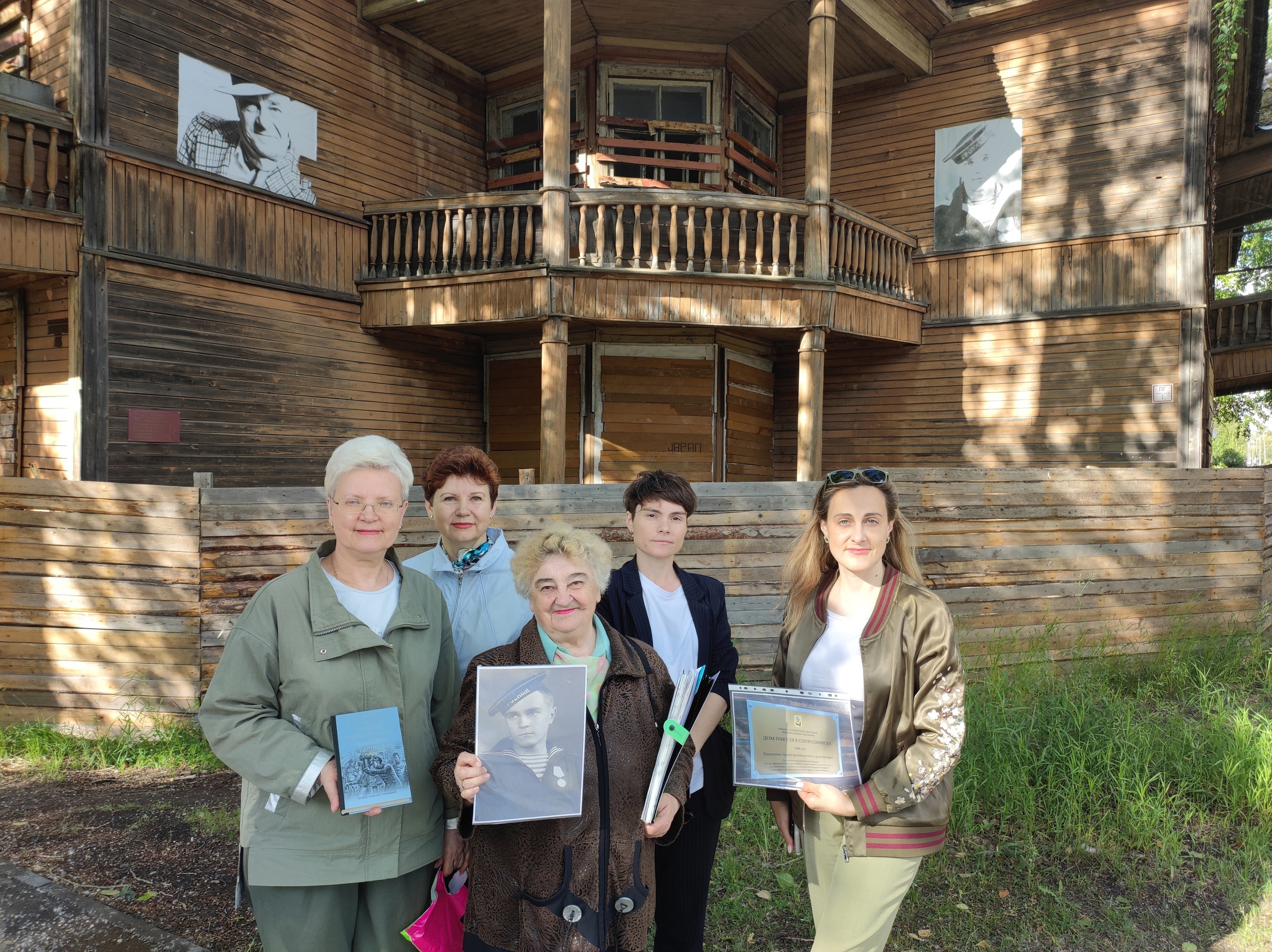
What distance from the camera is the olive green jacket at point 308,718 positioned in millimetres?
1944

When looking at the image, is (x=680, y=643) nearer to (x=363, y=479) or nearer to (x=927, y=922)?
(x=363, y=479)

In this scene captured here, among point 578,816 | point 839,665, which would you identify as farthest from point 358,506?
point 839,665

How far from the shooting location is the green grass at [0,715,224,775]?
16.5ft

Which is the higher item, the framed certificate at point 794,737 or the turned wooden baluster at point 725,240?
the turned wooden baluster at point 725,240

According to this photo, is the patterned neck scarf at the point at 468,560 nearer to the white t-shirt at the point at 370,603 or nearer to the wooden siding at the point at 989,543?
the white t-shirt at the point at 370,603

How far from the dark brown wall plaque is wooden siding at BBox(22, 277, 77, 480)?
1.72 feet

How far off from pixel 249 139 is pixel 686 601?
915 cm

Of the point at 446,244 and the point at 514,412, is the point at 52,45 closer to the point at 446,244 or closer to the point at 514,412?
the point at 446,244

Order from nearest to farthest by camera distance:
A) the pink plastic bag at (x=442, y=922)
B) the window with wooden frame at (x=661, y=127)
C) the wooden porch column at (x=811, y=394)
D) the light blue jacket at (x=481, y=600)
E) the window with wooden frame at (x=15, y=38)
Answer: the pink plastic bag at (x=442, y=922), the light blue jacket at (x=481, y=600), the window with wooden frame at (x=15, y=38), the wooden porch column at (x=811, y=394), the window with wooden frame at (x=661, y=127)

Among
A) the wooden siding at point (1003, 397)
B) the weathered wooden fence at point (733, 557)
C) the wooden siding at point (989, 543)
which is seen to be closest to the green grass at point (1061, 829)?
the weathered wooden fence at point (733, 557)

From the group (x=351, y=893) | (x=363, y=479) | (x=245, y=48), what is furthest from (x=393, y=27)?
(x=351, y=893)

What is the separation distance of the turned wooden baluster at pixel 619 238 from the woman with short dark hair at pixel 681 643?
21.8 ft

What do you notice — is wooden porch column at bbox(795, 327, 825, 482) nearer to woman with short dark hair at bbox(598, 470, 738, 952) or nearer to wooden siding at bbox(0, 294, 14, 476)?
woman with short dark hair at bbox(598, 470, 738, 952)

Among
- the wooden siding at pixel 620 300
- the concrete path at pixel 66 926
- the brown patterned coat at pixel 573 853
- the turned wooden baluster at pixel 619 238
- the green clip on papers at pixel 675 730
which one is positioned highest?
the turned wooden baluster at pixel 619 238
